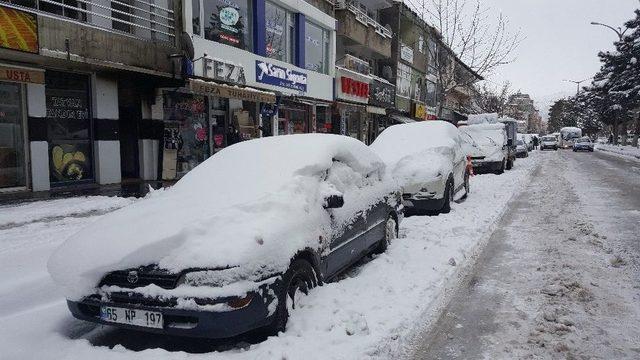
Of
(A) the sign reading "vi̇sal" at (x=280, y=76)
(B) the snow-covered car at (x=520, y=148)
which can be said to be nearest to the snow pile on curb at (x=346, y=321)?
(A) the sign reading "vi̇sal" at (x=280, y=76)

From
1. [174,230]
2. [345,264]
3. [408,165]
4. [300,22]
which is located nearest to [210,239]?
[174,230]

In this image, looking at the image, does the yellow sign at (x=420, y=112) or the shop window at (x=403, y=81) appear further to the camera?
the yellow sign at (x=420, y=112)

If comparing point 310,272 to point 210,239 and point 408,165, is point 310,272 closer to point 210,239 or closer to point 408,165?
point 210,239

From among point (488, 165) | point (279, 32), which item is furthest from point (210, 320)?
point (488, 165)

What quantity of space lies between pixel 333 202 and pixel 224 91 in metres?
8.93

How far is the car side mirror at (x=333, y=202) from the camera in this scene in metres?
4.53

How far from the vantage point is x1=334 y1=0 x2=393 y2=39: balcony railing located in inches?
877

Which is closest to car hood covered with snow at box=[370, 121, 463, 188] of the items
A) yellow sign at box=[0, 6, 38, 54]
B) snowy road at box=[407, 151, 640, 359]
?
snowy road at box=[407, 151, 640, 359]

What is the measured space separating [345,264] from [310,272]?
0.94 meters

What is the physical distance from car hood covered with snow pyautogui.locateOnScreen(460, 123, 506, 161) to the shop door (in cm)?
1402

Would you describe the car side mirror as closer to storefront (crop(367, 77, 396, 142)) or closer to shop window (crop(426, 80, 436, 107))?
storefront (crop(367, 77, 396, 142))

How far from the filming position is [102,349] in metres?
3.55

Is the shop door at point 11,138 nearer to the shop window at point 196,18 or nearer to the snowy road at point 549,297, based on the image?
the shop window at point 196,18

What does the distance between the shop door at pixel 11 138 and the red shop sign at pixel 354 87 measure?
14.2 metres
